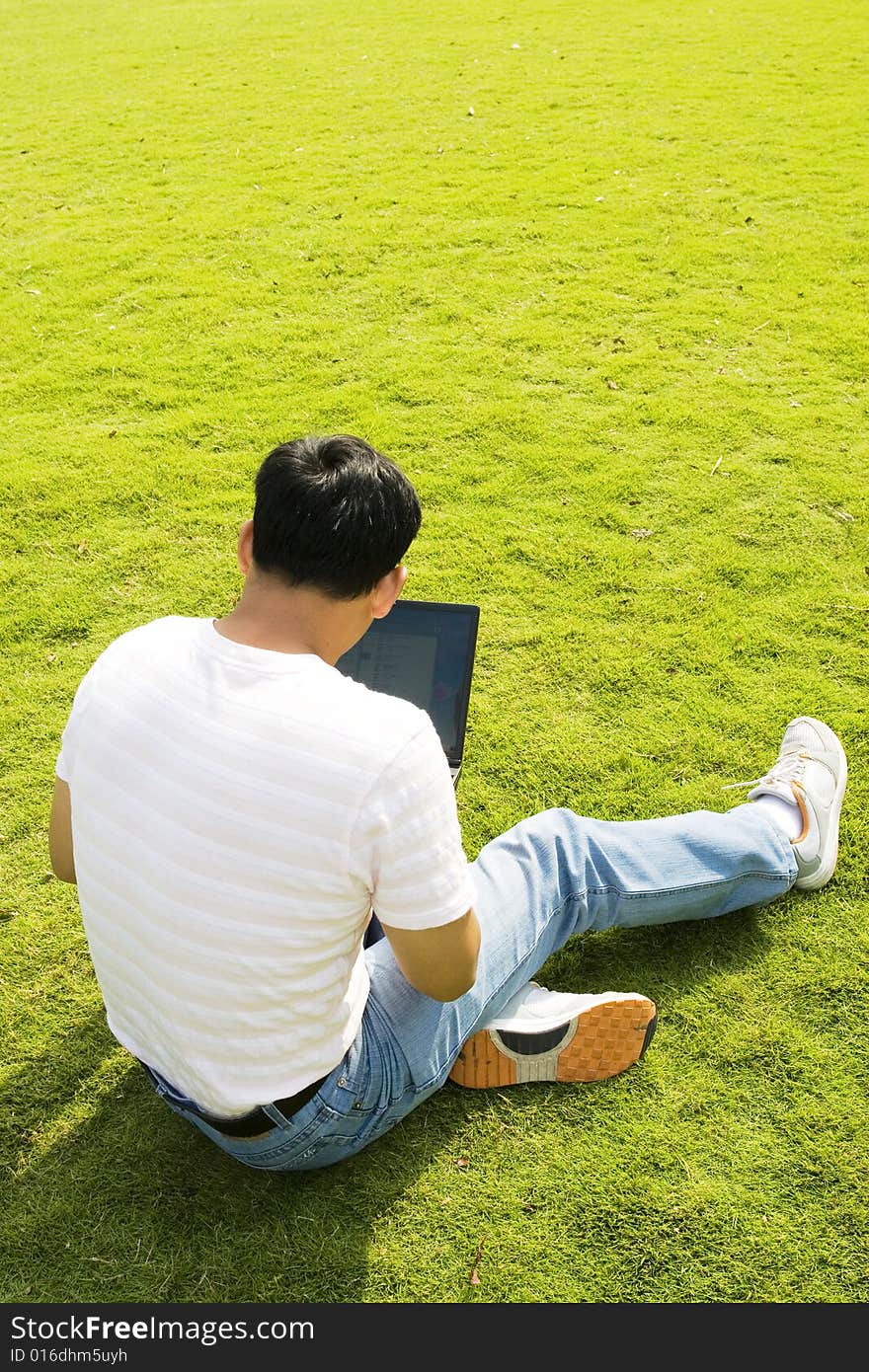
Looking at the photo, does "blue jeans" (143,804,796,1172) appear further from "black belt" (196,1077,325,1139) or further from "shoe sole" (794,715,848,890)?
"shoe sole" (794,715,848,890)

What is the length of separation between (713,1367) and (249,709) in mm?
1823

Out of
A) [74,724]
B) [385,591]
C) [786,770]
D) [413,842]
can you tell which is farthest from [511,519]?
[413,842]

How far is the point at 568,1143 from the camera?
9.71 ft

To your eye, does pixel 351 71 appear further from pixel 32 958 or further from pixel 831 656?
pixel 32 958

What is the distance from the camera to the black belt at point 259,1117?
2.43 meters

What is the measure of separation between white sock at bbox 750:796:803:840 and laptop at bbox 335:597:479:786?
3.34ft

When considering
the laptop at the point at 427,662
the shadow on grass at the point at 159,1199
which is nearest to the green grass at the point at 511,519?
the shadow on grass at the point at 159,1199

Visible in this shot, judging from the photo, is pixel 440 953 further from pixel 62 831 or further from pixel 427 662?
pixel 427 662

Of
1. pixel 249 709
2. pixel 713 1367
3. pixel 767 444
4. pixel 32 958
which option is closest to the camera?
pixel 249 709

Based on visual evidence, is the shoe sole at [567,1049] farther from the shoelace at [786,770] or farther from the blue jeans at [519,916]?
the shoelace at [786,770]

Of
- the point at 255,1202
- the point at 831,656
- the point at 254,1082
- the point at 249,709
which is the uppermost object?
the point at 249,709

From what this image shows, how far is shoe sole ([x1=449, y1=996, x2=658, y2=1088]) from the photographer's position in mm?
2975

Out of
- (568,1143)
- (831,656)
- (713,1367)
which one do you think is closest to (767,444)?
(831,656)

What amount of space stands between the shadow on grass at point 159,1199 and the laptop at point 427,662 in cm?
104
